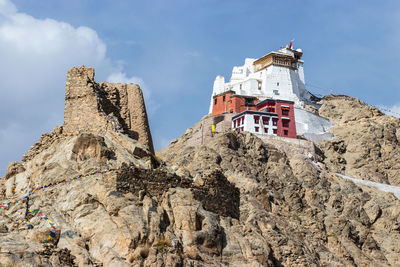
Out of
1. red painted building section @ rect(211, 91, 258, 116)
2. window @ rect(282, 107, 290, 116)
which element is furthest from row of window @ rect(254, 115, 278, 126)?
red painted building section @ rect(211, 91, 258, 116)

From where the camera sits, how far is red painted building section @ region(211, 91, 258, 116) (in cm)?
7700

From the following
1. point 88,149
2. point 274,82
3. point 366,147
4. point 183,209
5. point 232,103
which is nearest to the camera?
point 183,209

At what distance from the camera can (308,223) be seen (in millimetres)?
43719

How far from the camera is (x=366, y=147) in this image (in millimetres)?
66750

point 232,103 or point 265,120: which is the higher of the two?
point 232,103

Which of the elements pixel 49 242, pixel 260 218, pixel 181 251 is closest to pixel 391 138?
pixel 260 218

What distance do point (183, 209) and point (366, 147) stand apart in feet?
137

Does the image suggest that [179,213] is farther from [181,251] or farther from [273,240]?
[273,240]

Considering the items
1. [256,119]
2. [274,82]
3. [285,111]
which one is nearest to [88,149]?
[256,119]

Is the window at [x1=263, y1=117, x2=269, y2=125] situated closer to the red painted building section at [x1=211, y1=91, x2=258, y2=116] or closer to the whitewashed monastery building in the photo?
the red painted building section at [x1=211, y1=91, x2=258, y2=116]

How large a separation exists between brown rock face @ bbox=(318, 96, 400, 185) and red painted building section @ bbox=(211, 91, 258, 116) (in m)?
11.0

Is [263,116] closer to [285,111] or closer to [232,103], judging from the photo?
[285,111]

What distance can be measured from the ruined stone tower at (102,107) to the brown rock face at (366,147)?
28037 mm

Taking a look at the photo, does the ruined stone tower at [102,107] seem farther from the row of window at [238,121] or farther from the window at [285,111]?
the window at [285,111]
